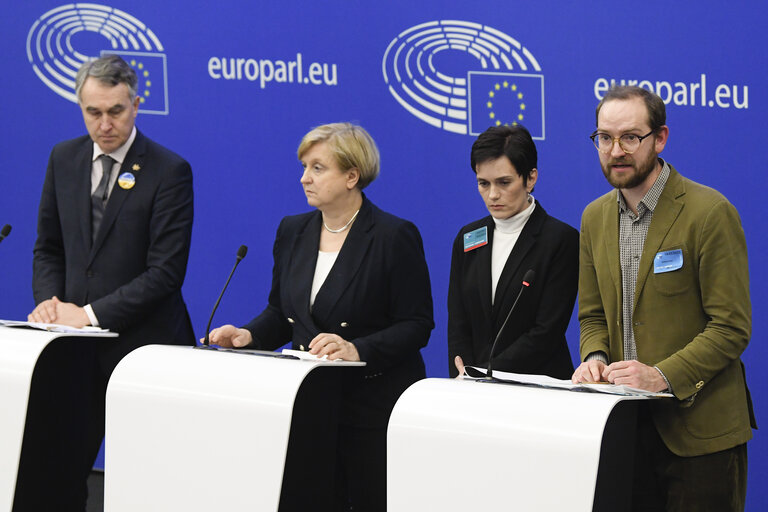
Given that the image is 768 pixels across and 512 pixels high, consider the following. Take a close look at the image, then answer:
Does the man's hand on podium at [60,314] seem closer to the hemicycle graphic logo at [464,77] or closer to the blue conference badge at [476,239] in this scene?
the blue conference badge at [476,239]

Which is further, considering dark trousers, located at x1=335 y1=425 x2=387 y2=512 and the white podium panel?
dark trousers, located at x1=335 y1=425 x2=387 y2=512

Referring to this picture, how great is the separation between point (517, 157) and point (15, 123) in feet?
10.6

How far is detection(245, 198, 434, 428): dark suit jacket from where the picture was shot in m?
3.16

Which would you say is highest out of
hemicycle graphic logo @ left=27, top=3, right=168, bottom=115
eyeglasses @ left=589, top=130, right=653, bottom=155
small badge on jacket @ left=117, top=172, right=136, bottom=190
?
hemicycle graphic logo @ left=27, top=3, right=168, bottom=115

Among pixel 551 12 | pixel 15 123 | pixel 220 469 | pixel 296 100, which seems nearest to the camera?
pixel 220 469

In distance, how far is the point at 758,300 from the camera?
154 inches

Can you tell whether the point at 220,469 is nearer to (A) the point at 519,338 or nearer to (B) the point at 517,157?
(A) the point at 519,338

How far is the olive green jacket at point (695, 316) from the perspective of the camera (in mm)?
2562

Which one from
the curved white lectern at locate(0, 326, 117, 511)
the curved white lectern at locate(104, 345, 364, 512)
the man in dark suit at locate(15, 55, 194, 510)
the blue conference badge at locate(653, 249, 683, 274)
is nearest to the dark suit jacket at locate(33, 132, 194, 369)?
the man in dark suit at locate(15, 55, 194, 510)

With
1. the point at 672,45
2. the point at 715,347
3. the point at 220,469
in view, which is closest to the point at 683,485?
the point at 715,347

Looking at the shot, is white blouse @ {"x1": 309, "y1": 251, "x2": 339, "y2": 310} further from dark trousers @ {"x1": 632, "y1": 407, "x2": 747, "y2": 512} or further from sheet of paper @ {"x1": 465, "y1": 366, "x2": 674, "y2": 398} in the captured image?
dark trousers @ {"x1": 632, "y1": 407, "x2": 747, "y2": 512}

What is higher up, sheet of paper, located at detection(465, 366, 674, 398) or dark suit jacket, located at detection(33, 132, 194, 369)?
dark suit jacket, located at detection(33, 132, 194, 369)

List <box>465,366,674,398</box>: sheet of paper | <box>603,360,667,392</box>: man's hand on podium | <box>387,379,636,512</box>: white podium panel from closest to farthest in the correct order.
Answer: <box>387,379,636,512</box>: white podium panel, <box>465,366,674,398</box>: sheet of paper, <box>603,360,667,392</box>: man's hand on podium

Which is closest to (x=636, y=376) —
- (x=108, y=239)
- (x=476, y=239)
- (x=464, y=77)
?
(x=476, y=239)
